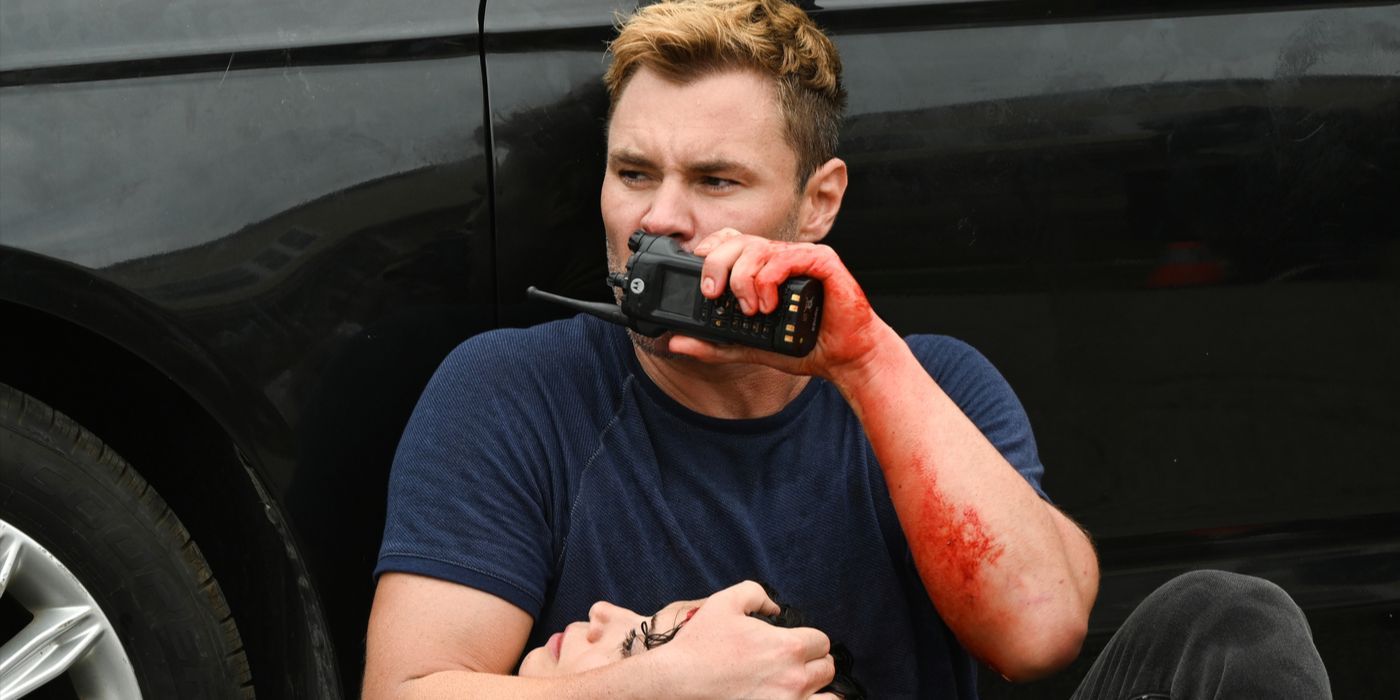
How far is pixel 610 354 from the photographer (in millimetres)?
2395

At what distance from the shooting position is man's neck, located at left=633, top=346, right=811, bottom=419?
2365mm

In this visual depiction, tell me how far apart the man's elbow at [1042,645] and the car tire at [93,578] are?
1.10 meters

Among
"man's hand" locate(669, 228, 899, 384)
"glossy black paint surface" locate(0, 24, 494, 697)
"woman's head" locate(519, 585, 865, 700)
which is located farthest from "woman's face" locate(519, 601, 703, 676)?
"glossy black paint surface" locate(0, 24, 494, 697)

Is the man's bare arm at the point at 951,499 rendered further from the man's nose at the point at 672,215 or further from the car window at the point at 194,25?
the car window at the point at 194,25

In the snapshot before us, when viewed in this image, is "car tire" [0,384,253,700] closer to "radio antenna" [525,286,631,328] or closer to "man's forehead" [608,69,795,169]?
"radio antenna" [525,286,631,328]

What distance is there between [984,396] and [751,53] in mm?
555

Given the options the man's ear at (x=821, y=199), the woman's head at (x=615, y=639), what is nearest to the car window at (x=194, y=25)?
the man's ear at (x=821, y=199)

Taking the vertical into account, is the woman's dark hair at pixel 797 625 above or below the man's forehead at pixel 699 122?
below

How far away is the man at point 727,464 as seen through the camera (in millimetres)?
2164

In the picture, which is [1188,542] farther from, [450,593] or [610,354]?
[450,593]

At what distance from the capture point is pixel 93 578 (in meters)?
2.49

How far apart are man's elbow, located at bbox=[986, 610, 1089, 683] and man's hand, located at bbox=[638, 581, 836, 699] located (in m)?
0.32

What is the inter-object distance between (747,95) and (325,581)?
35.6 inches

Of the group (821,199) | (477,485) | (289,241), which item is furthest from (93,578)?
(821,199)
